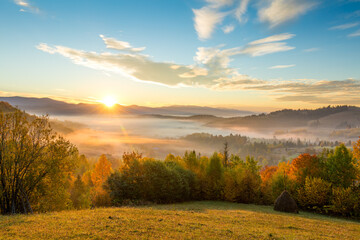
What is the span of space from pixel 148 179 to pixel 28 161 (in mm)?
22250

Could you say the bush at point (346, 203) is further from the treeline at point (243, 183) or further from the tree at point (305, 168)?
the tree at point (305, 168)

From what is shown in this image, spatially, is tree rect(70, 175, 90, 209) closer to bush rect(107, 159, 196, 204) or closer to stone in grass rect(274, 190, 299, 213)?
bush rect(107, 159, 196, 204)

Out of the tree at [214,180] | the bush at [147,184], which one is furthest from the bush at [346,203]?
the bush at [147,184]

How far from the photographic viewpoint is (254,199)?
56.0 m

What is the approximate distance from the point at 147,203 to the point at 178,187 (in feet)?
27.4

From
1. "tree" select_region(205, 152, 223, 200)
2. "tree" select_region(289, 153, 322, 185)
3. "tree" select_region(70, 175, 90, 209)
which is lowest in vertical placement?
"tree" select_region(70, 175, 90, 209)

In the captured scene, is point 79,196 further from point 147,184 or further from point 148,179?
point 148,179

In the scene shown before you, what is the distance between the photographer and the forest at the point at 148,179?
3172 cm

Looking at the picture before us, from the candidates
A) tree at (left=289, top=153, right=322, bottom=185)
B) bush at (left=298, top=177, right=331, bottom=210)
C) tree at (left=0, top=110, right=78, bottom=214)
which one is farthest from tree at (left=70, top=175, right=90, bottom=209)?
tree at (left=289, top=153, right=322, bottom=185)

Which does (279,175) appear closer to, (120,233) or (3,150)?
(120,233)

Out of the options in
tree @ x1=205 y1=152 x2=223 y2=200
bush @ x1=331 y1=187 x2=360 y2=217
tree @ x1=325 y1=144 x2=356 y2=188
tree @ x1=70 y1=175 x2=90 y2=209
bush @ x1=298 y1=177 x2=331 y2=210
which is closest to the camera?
bush @ x1=331 y1=187 x2=360 y2=217

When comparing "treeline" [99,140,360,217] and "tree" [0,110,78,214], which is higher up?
"tree" [0,110,78,214]

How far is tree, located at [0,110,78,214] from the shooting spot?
30.6 metres

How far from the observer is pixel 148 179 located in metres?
47.8
